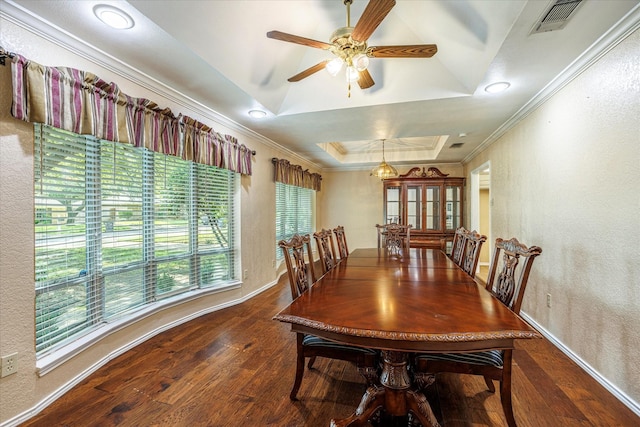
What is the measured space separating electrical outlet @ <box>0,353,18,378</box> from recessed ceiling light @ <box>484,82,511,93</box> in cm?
387

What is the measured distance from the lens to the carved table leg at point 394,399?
1.35 meters

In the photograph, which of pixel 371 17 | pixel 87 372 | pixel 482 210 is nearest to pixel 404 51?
pixel 371 17

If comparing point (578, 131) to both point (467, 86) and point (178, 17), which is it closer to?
point (467, 86)

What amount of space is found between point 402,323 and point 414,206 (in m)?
4.98

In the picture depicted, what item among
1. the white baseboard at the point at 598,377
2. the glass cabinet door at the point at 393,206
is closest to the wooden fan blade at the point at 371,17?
the white baseboard at the point at 598,377

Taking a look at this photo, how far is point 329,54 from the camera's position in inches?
99.3

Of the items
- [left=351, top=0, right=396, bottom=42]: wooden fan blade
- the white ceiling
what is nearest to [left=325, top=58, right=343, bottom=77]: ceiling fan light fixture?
[left=351, top=0, right=396, bottom=42]: wooden fan blade

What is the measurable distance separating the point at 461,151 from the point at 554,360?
12.2ft

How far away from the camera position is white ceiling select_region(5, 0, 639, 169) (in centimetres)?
162

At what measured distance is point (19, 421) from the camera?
153cm

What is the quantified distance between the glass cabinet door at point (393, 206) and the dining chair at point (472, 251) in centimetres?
322

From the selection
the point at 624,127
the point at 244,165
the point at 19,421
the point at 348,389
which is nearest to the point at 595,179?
the point at 624,127

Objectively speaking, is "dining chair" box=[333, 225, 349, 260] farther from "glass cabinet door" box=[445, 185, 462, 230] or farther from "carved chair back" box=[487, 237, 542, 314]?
"glass cabinet door" box=[445, 185, 462, 230]

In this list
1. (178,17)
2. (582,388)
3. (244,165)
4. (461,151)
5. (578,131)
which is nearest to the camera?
(178,17)
